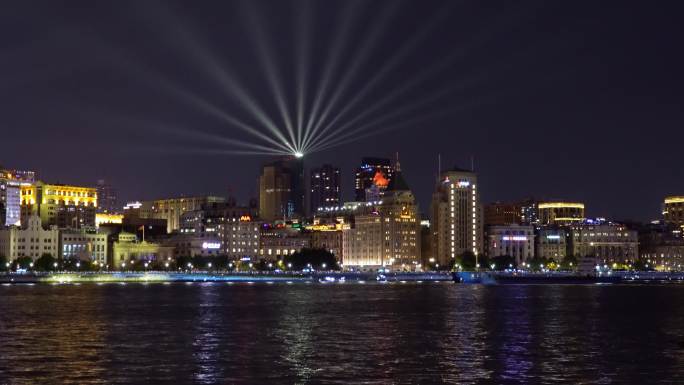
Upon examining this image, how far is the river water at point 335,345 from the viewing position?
49.4m

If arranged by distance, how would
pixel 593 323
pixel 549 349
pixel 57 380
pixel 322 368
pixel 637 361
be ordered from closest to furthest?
1. pixel 57 380
2. pixel 322 368
3. pixel 637 361
4. pixel 549 349
5. pixel 593 323

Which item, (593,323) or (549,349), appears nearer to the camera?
(549,349)

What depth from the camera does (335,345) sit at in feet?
206

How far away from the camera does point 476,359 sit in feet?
185

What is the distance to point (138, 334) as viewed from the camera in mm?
70500

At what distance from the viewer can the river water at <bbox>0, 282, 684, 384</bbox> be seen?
49406mm

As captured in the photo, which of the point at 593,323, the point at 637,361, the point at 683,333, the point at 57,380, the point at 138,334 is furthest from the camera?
the point at 593,323

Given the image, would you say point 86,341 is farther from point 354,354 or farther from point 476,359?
point 476,359

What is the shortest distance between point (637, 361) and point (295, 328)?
92.2 feet

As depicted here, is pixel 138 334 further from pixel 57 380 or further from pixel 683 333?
pixel 683 333

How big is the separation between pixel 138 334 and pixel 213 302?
159ft

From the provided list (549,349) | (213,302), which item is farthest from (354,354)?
(213,302)

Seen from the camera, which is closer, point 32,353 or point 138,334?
point 32,353

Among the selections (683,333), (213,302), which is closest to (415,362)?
(683,333)
